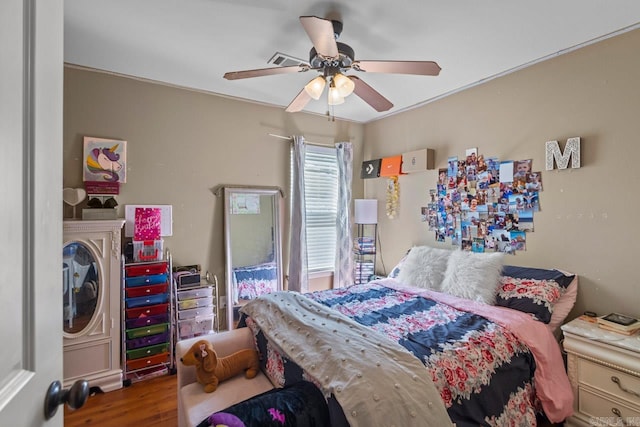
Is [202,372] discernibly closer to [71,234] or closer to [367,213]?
[71,234]

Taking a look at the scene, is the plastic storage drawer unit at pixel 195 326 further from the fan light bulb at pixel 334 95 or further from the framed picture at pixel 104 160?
the fan light bulb at pixel 334 95

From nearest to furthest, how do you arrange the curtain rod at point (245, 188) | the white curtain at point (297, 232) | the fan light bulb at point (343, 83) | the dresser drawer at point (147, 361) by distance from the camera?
the fan light bulb at point (343, 83) → the dresser drawer at point (147, 361) → the curtain rod at point (245, 188) → the white curtain at point (297, 232)

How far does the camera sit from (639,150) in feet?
6.72

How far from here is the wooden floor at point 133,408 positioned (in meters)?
2.08

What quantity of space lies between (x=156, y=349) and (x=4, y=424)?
97.0 inches

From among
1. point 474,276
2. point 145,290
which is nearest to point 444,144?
point 474,276

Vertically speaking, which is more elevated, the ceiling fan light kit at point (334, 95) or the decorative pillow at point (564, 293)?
the ceiling fan light kit at point (334, 95)

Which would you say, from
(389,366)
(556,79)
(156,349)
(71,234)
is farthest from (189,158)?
(556,79)

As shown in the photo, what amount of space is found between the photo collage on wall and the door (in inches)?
118

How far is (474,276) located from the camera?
251 cm

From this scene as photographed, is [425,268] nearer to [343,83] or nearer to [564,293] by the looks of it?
[564,293]

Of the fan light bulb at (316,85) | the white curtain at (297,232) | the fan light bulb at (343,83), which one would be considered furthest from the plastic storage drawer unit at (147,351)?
the fan light bulb at (343,83)

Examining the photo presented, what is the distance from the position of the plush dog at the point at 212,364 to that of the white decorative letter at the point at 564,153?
264 cm

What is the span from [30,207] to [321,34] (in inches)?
58.9
